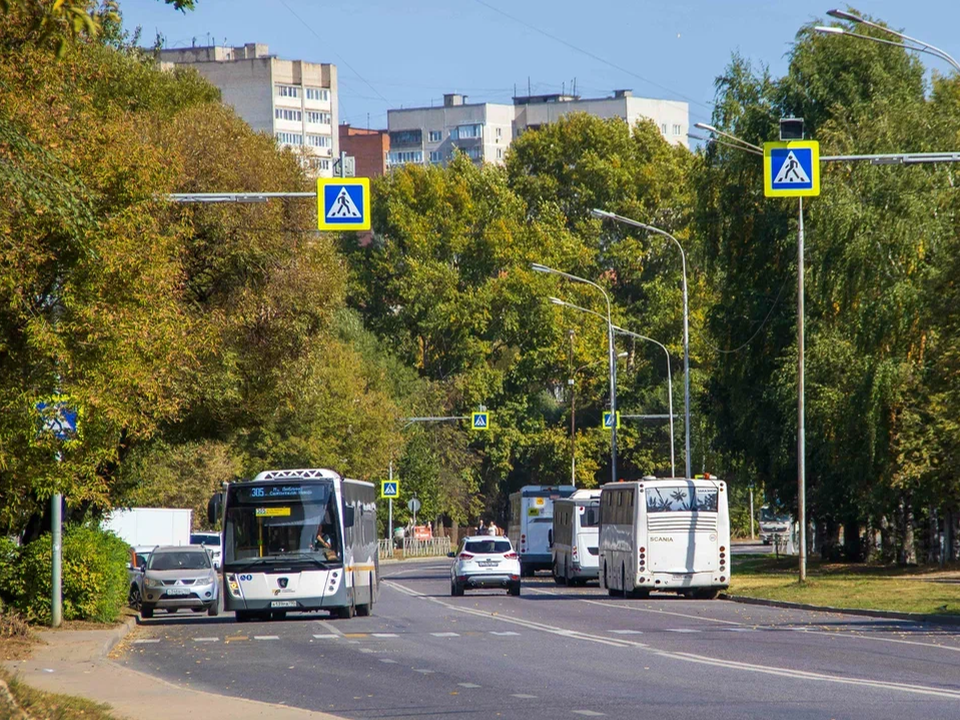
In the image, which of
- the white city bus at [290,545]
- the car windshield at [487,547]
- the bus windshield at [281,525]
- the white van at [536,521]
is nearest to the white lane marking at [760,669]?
the white city bus at [290,545]

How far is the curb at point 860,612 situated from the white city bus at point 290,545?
29.0ft

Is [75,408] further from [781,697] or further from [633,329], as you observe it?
[633,329]

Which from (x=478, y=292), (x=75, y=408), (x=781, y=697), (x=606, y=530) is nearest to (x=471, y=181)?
(x=478, y=292)

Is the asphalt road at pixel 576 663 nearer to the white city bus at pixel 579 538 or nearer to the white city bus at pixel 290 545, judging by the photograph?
the white city bus at pixel 290 545

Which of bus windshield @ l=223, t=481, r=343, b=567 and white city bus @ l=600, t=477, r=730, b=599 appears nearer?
bus windshield @ l=223, t=481, r=343, b=567

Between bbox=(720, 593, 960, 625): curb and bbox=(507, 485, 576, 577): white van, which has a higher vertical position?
bbox=(507, 485, 576, 577): white van

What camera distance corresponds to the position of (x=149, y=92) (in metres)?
34.4

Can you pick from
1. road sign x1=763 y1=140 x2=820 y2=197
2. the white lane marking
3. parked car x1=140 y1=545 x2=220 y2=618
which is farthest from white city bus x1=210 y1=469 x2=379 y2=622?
road sign x1=763 y1=140 x2=820 y2=197

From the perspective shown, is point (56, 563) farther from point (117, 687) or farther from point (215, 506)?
point (117, 687)

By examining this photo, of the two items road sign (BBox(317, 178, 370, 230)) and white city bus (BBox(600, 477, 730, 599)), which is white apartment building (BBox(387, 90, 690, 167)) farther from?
road sign (BBox(317, 178, 370, 230))

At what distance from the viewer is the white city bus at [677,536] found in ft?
123

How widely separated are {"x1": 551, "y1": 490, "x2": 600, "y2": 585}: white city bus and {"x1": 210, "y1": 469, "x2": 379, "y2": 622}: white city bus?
678 inches

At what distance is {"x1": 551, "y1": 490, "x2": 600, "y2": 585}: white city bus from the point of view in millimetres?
49062

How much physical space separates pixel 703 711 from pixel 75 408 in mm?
10704
